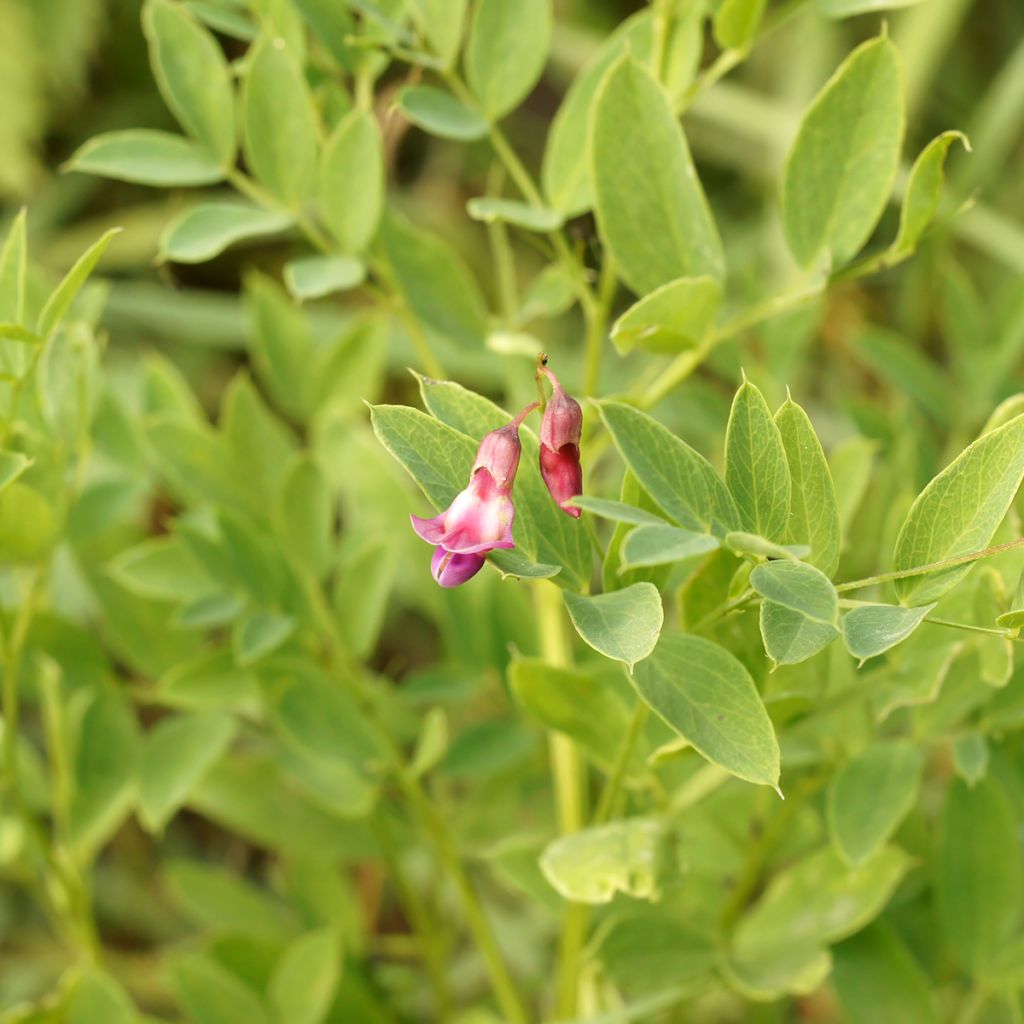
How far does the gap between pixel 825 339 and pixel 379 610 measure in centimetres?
109

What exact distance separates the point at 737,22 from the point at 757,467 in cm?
25

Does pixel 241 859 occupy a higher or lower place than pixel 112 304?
lower

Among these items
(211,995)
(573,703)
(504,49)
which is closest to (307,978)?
(211,995)

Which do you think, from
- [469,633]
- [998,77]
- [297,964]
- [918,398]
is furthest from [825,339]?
[297,964]

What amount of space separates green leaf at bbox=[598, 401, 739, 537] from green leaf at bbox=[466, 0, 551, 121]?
26cm

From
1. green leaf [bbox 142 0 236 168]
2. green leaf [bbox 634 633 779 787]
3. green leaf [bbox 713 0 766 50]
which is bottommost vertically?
green leaf [bbox 634 633 779 787]

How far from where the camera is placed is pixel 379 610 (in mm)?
703

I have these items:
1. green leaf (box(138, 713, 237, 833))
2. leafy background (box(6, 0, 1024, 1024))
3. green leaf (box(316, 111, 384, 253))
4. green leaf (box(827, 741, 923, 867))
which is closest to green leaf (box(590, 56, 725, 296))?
leafy background (box(6, 0, 1024, 1024))

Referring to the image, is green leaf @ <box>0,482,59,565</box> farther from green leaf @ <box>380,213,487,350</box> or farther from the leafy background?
green leaf @ <box>380,213,487,350</box>

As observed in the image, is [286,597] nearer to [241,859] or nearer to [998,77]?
[241,859]

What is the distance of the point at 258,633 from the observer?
654 millimetres

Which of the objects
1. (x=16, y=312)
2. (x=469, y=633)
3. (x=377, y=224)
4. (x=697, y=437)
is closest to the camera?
(x=16, y=312)

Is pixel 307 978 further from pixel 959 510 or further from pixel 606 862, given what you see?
pixel 959 510

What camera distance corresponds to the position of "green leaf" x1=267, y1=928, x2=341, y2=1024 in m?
0.71
